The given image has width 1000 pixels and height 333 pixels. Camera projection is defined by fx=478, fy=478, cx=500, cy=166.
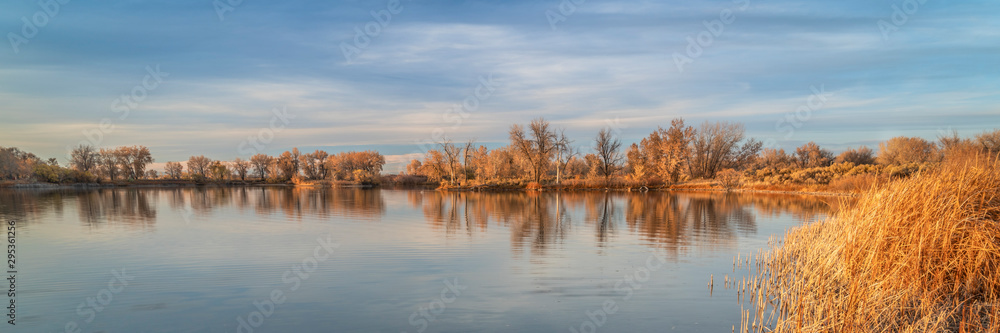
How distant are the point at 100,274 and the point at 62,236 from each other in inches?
334

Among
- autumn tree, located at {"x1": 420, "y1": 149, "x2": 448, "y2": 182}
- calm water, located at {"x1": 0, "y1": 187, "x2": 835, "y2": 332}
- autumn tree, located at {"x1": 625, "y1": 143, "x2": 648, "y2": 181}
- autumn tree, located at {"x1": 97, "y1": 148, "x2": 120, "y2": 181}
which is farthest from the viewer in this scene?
autumn tree, located at {"x1": 97, "y1": 148, "x2": 120, "y2": 181}

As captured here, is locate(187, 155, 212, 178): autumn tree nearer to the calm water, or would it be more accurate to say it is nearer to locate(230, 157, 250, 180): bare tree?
locate(230, 157, 250, 180): bare tree

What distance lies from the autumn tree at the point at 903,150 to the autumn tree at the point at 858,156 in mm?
3706

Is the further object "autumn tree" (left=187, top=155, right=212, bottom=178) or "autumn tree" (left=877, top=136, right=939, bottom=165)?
"autumn tree" (left=187, top=155, right=212, bottom=178)

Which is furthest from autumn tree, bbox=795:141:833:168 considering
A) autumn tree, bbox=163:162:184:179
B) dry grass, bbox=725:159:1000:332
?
autumn tree, bbox=163:162:184:179

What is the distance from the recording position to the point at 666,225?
20578mm

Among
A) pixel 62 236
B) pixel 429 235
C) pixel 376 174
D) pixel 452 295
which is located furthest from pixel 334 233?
pixel 376 174

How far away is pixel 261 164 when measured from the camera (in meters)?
103

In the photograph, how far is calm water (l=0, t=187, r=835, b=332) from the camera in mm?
8000

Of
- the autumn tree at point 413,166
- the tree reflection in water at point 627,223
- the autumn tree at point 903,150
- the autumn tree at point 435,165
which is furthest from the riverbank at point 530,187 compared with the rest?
the autumn tree at point 903,150

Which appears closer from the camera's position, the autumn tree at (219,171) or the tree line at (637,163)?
the tree line at (637,163)

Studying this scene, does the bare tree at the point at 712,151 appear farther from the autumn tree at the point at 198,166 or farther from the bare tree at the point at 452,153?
the autumn tree at the point at 198,166

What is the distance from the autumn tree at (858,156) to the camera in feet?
194

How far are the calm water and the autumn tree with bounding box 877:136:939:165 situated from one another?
141 feet
